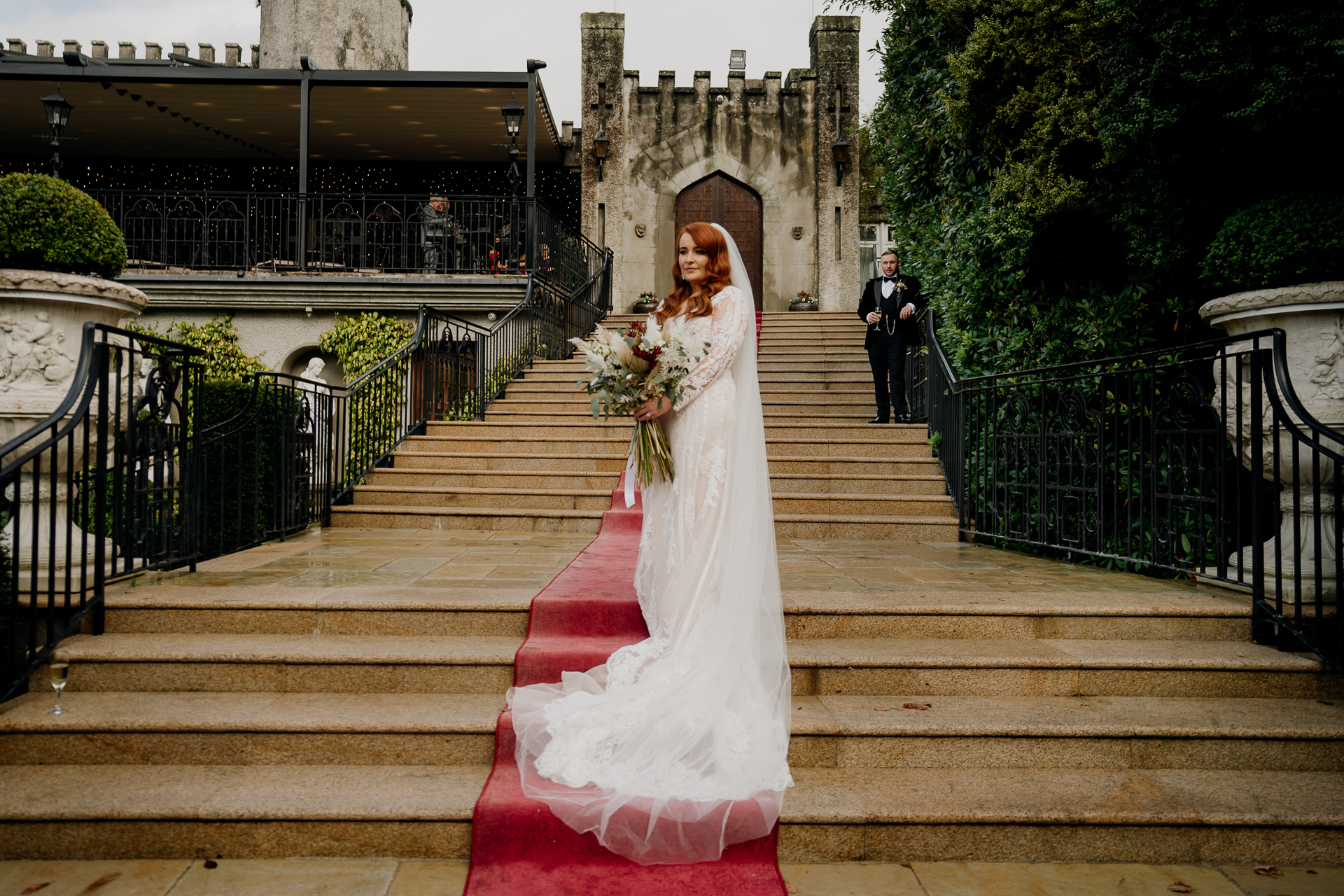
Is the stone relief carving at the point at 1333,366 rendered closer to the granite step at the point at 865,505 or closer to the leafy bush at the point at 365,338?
the granite step at the point at 865,505

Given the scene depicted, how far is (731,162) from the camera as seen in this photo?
1800 cm

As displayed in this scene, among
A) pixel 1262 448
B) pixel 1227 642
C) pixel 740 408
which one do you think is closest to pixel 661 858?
pixel 740 408

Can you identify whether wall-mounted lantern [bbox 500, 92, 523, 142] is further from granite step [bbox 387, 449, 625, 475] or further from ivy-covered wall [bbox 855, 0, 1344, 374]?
granite step [bbox 387, 449, 625, 475]

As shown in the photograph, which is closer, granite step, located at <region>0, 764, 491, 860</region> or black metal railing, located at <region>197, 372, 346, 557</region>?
granite step, located at <region>0, 764, 491, 860</region>

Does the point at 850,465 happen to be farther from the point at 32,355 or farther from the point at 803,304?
the point at 803,304

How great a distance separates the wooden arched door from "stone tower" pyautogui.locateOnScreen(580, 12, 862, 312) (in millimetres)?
43

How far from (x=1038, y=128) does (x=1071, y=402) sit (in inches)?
79.2

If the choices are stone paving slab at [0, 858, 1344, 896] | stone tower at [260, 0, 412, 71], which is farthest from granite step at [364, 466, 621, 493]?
stone tower at [260, 0, 412, 71]

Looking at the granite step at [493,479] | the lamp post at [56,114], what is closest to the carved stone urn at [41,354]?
the granite step at [493,479]

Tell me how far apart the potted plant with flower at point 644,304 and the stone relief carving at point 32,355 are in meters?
12.4

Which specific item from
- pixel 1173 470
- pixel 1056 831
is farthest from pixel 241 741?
pixel 1173 470

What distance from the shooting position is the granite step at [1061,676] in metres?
3.59

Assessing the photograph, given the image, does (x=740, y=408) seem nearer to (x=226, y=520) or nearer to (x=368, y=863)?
(x=368, y=863)

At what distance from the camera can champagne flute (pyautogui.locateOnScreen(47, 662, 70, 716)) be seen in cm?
326
